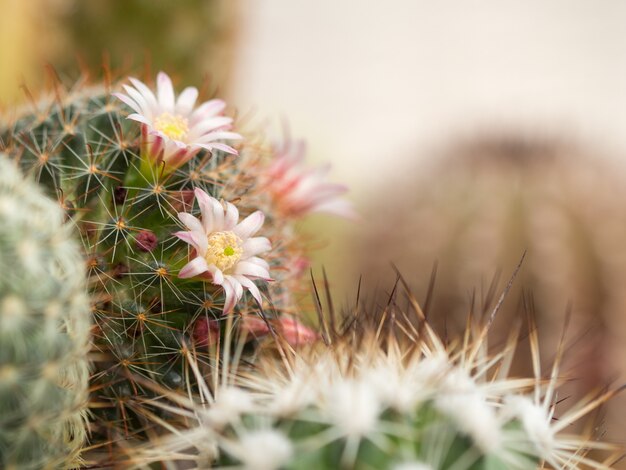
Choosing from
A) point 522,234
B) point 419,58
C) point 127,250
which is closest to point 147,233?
point 127,250

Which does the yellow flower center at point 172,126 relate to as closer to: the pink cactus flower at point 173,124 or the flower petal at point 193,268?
the pink cactus flower at point 173,124

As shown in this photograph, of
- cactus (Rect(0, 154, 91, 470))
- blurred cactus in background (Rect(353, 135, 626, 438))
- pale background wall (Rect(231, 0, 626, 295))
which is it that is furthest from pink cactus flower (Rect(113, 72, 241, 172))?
pale background wall (Rect(231, 0, 626, 295))

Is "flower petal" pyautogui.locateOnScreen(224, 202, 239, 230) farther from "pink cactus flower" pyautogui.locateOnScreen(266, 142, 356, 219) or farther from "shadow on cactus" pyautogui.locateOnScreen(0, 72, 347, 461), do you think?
"pink cactus flower" pyautogui.locateOnScreen(266, 142, 356, 219)

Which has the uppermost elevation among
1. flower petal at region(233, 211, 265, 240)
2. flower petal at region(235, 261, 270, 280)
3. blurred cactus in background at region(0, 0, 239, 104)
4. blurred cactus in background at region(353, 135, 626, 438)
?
flower petal at region(233, 211, 265, 240)

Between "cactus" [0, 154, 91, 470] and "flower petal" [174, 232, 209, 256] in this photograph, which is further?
"flower petal" [174, 232, 209, 256]

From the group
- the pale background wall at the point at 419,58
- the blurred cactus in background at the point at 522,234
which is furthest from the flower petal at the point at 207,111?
the pale background wall at the point at 419,58

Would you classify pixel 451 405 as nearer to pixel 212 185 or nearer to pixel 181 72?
pixel 212 185
